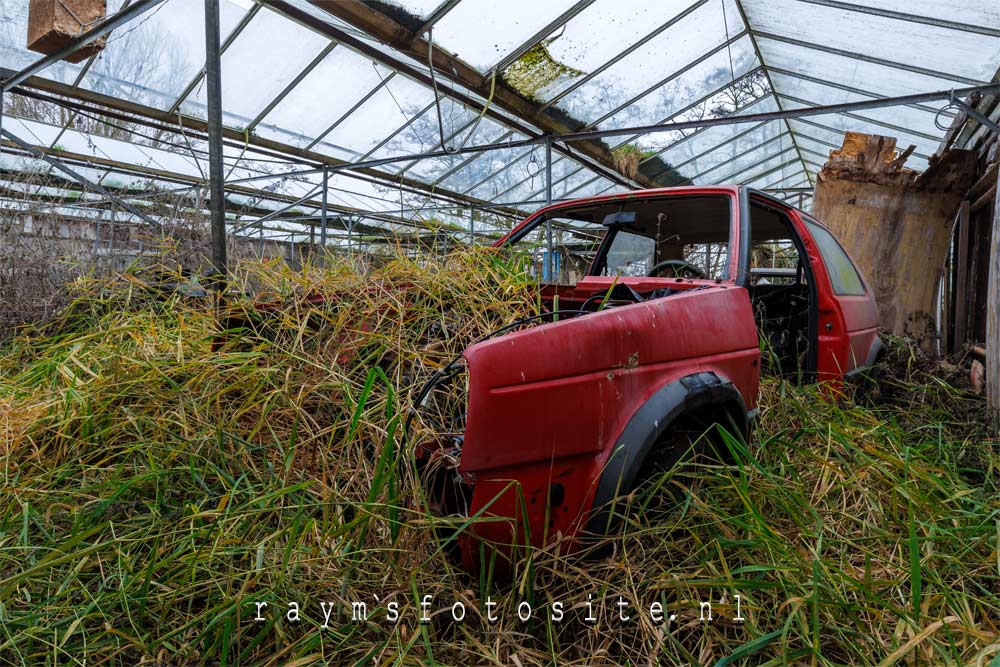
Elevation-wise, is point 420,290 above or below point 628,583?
above

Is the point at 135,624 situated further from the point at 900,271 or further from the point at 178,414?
the point at 900,271

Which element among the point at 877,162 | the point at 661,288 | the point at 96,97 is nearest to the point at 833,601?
the point at 661,288

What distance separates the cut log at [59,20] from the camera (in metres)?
3.44

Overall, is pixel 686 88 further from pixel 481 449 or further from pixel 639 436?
pixel 481 449

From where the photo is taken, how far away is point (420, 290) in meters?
2.43

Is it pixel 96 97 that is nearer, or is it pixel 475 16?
pixel 475 16

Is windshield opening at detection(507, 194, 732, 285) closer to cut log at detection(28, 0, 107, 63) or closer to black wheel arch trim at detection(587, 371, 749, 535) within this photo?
black wheel arch trim at detection(587, 371, 749, 535)

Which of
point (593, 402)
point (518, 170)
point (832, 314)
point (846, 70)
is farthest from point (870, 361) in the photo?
point (518, 170)

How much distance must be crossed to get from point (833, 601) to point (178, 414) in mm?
2235

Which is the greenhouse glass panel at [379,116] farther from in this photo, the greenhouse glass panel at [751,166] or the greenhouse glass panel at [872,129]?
the greenhouse glass panel at [751,166]

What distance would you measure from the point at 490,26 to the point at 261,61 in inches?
112

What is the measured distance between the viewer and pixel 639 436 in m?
1.63

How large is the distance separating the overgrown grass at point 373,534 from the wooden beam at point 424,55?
309 centimetres

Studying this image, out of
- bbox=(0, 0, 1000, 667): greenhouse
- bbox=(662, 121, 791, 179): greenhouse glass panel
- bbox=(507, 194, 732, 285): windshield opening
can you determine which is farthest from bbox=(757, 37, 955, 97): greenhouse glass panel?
bbox=(507, 194, 732, 285): windshield opening
